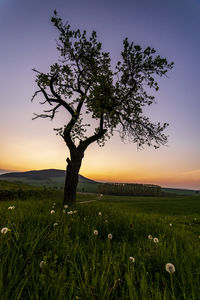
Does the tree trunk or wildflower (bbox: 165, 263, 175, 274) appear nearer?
Answer: wildflower (bbox: 165, 263, 175, 274)

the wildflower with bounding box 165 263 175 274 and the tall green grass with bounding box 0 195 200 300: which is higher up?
the wildflower with bounding box 165 263 175 274

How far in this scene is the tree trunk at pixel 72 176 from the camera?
401 inches

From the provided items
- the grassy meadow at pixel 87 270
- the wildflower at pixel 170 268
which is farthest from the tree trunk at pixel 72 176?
the wildflower at pixel 170 268

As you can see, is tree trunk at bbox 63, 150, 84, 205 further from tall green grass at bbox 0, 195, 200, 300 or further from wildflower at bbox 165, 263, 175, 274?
wildflower at bbox 165, 263, 175, 274

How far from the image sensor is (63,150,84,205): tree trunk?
1020 cm

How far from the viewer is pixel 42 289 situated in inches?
61.3

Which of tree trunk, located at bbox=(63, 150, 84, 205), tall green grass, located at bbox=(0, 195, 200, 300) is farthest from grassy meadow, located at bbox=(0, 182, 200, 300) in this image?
tree trunk, located at bbox=(63, 150, 84, 205)

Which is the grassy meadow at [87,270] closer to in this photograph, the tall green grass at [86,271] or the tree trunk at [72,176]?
the tall green grass at [86,271]

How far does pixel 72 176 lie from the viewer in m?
10.5

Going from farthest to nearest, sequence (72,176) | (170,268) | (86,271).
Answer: (72,176), (86,271), (170,268)

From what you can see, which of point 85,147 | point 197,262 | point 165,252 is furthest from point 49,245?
point 85,147

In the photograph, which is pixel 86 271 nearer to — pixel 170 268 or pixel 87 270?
pixel 87 270

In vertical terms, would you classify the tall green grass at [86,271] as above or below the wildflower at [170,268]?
below

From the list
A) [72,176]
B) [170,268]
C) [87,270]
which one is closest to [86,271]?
[87,270]
